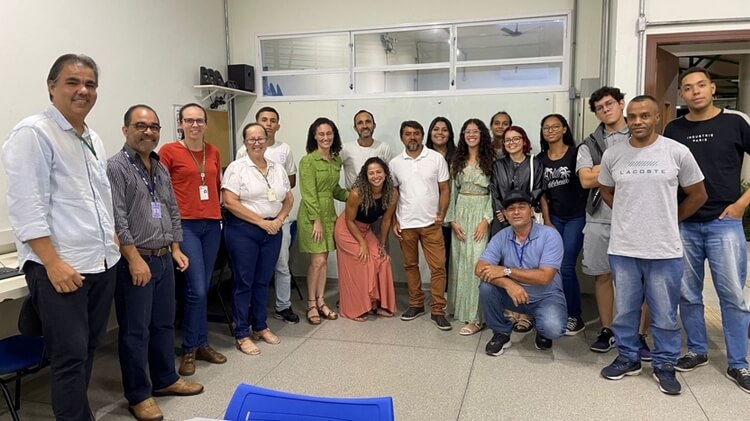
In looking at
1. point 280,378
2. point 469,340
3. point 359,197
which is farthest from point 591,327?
point 280,378

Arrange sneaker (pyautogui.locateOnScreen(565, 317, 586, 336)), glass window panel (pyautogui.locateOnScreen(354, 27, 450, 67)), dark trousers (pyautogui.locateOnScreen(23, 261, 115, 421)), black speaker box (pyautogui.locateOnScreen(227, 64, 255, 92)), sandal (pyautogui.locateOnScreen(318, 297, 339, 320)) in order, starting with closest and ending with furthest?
dark trousers (pyautogui.locateOnScreen(23, 261, 115, 421))
sneaker (pyautogui.locateOnScreen(565, 317, 586, 336))
sandal (pyautogui.locateOnScreen(318, 297, 339, 320))
glass window panel (pyautogui.locateOnScreen(354, 27, 450, 67))
black speaker box (pyautogui.locateOnScreen(227, 64, 255, 92))

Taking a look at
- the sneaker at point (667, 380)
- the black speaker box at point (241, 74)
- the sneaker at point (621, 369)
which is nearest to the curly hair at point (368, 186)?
the sneaker at point (621, 369)

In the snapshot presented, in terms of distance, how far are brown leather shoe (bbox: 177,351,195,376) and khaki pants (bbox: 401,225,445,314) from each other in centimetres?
172

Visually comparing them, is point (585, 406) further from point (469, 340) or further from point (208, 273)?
point (208, 273)

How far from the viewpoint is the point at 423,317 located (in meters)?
4.28

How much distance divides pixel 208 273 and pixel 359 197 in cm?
127

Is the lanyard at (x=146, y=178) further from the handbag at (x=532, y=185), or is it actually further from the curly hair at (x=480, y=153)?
the handbag at (x=532, y=185)

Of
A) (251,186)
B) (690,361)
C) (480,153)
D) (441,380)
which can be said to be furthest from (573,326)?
(251,186)

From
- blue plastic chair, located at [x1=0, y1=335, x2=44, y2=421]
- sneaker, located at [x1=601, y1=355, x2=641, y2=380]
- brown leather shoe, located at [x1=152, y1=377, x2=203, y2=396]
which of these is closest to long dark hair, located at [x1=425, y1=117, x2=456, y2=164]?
sneaker, located at [x1=601, y1=355, x2=641, y2=380]

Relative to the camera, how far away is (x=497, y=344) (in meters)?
3.51

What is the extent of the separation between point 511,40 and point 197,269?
3.48m

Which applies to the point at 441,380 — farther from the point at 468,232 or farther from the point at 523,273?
the point at 468,232

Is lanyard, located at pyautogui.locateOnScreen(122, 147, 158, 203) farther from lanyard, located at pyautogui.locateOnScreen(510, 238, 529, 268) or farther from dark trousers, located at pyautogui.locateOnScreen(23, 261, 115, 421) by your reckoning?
lanyard, located at pyautogui.locateOnScreen(510, 238, 529, 268)

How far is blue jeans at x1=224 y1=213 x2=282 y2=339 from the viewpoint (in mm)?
3434
